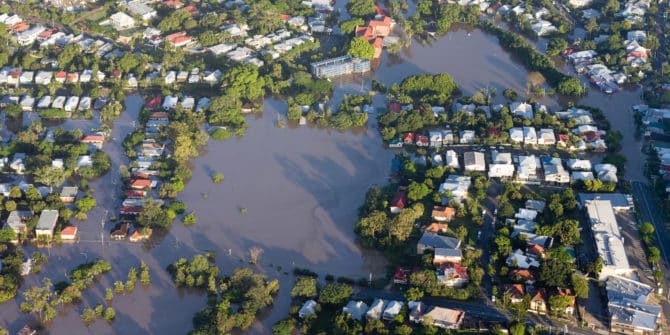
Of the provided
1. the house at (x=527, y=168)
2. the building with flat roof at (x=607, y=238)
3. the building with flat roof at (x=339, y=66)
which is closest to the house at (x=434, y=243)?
the building with flat roof at (x=607, y=238)

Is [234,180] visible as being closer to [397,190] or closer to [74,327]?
[397,190]

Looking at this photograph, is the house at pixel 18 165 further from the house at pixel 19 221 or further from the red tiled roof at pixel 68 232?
the red tiled roof at pixel 68 232

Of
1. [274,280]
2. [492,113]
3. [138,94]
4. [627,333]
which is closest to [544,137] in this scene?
[492,113]

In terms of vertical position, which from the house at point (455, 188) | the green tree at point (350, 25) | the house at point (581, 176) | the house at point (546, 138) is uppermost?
the house at point (581, 176)

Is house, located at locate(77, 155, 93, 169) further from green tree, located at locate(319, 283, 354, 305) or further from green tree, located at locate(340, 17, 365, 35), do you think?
green tree, located at locate(340, 17, 365, 35)

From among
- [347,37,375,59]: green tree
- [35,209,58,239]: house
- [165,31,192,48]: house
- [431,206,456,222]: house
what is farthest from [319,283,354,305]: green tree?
[165,31,192,48]: house

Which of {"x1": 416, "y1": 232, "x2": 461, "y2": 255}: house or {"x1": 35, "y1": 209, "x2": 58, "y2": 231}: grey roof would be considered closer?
{"x1": 416, "y1": 232, "x2": 461, "y2": 255}: house
